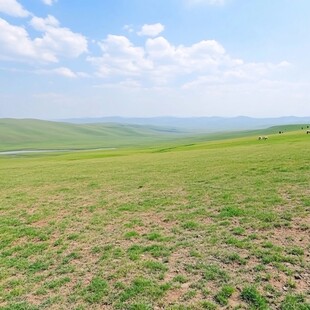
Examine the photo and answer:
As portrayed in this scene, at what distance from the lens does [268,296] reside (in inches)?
280

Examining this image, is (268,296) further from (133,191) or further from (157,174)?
(157,174)

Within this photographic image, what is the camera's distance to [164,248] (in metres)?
A: 10.2

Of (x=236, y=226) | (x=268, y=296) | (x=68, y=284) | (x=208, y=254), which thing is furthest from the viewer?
(x=236, y=226)

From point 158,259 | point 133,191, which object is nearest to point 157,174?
point 133,191

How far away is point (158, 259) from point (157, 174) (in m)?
15.8

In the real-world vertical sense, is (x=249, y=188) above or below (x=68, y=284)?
above

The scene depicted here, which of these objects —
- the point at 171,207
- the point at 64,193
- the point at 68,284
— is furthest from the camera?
the point at 64,193

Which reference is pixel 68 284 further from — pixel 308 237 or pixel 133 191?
pixel 133 191

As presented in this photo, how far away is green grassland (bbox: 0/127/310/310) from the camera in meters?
7.53

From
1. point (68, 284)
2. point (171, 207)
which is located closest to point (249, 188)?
point (171, 207)

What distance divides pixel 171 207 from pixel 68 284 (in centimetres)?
734

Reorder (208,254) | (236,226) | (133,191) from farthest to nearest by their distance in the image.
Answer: (133,191) → (236,226) → (208,254)

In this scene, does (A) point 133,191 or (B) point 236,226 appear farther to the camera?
(A) point 133,191

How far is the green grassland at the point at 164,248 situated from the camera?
24.7ft
